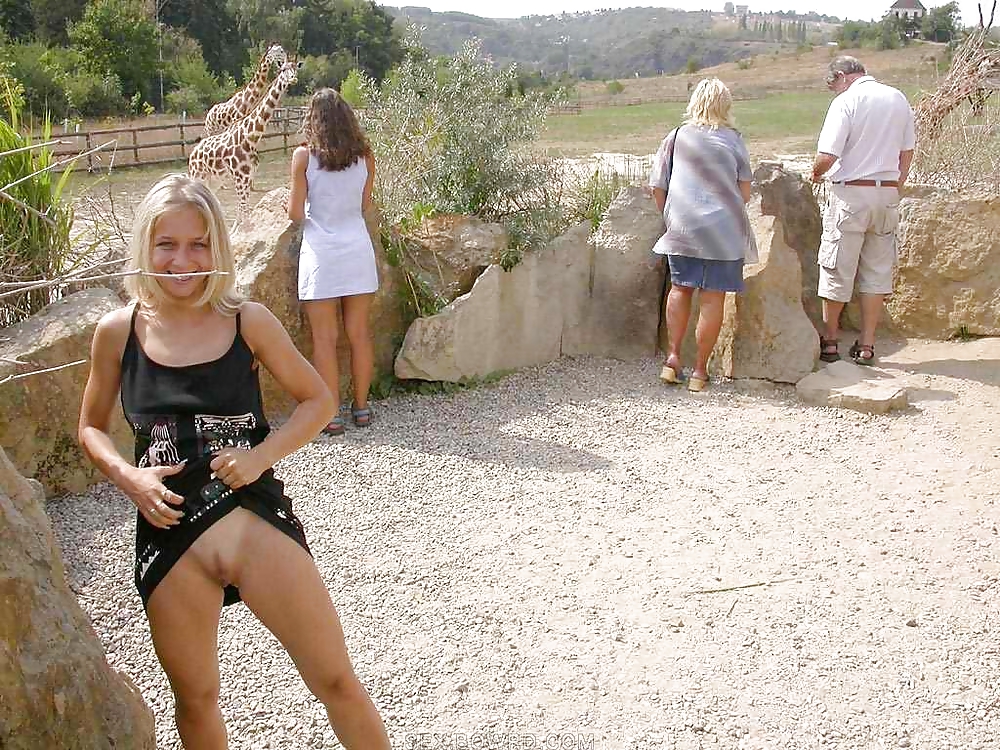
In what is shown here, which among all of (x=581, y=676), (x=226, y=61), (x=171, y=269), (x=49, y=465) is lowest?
(x=581, y=676)

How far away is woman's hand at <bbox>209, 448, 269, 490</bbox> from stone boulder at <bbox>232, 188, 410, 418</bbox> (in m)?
3.04

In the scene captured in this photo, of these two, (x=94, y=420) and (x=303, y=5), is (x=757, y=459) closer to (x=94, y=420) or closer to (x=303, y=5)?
(x=94, y=420)

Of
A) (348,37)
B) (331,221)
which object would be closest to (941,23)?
(348,37)

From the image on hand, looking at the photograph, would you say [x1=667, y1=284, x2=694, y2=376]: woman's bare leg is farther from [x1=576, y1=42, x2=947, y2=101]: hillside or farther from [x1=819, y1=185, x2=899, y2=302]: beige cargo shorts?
[x1=576, y1=42, x2=947, y2=101]: hillside

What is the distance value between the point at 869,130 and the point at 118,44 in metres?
28.9

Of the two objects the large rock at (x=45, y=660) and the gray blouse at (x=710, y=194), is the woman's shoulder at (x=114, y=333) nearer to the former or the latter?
the large rock at (x=45, y=660)

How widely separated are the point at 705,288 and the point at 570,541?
7.25 feet

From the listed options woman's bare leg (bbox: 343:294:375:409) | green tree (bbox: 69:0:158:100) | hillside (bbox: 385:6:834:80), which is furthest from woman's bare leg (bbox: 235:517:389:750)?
hillside (bbox: 385:6:834:80)

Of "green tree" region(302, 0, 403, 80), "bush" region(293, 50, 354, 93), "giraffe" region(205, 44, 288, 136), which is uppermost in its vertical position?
"green tree" region(302, 0, 403, 80)

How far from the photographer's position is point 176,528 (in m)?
2.04

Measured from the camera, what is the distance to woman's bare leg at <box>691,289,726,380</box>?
565 cm

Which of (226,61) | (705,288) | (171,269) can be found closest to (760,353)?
(705,288)

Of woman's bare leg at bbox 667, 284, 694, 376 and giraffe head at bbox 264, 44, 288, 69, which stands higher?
giraffe head at bbox 264, 44, 288, 69

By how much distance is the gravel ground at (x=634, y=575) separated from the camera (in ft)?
9.59
